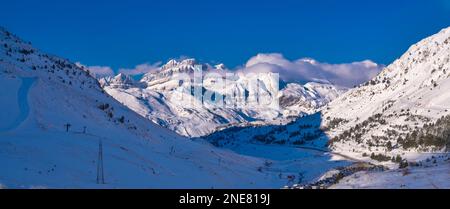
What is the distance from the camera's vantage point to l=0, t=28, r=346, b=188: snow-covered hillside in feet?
120

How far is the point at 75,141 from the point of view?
4672 cm

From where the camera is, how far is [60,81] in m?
70.6

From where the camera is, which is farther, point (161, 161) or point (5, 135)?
point (161, 161)

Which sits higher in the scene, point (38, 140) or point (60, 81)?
point (60, 81)

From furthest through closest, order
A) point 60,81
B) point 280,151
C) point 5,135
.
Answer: point 280,151 < point 60,81 < point 5,135

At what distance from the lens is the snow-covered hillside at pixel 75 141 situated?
3656cm
